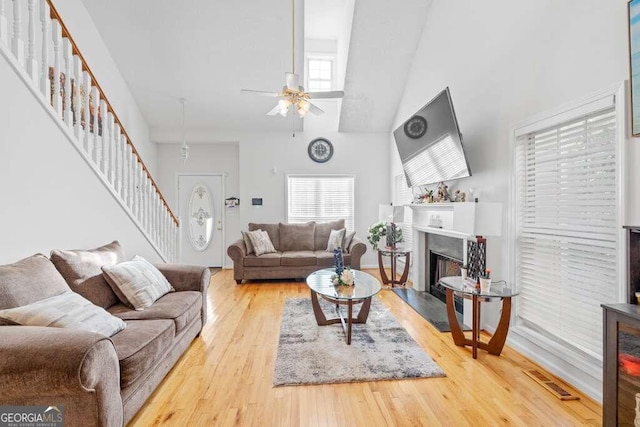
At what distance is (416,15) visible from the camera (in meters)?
4.15

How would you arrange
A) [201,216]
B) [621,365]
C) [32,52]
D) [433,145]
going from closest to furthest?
[621,365]
[32,52]
[433,145]
[201,216]

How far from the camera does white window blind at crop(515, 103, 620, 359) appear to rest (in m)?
1.90

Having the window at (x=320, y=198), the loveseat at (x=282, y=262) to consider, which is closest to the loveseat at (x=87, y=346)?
the loveseat at (x=282, y=262)

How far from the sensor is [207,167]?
6.29m

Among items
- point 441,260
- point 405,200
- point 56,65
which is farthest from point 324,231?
point 56,65

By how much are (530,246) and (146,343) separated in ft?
9.72

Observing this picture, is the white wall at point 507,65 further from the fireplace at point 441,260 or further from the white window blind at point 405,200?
the white window blind at point 405,200

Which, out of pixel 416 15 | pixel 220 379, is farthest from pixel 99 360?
pixel 416 15

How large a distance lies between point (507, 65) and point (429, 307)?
2.69m

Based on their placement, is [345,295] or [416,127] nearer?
[345,295]

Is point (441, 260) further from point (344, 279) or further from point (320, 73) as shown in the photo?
Answer: point (320, 73)

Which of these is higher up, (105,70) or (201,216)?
(105,70)

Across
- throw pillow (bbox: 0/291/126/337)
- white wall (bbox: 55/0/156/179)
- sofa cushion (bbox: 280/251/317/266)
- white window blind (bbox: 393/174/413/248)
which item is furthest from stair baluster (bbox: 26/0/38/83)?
white window blind (bbox: 393/174/413/248)

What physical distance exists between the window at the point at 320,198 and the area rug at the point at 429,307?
7.18 ft
